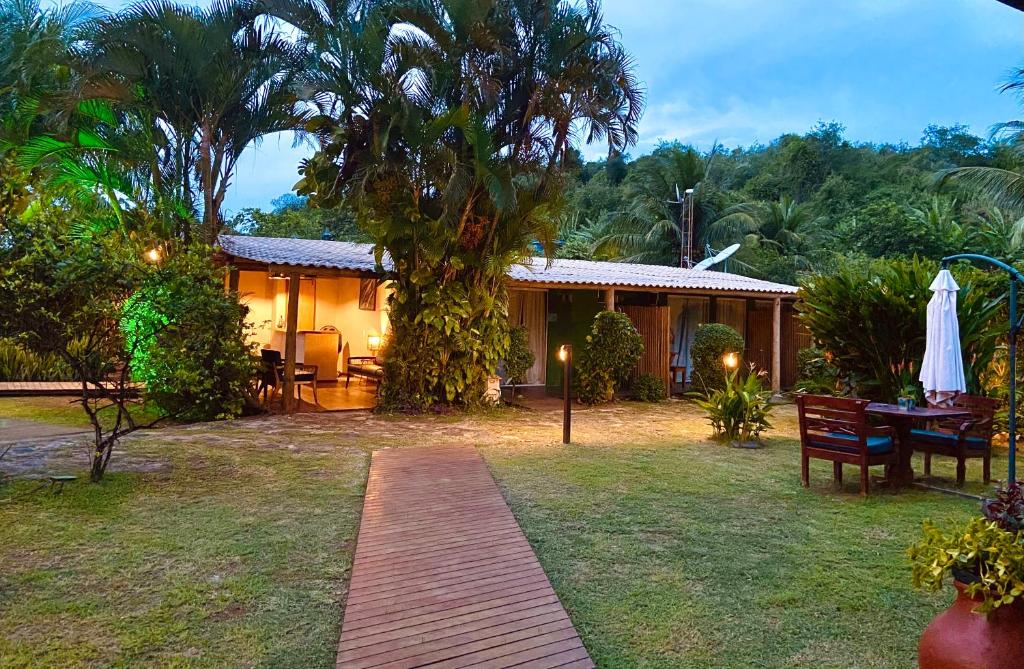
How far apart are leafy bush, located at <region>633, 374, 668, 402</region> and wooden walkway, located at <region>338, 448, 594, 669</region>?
7.64 m

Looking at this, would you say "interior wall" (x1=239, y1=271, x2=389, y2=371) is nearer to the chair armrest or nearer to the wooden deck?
the wooden deck

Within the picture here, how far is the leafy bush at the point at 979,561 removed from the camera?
2301 millimetres

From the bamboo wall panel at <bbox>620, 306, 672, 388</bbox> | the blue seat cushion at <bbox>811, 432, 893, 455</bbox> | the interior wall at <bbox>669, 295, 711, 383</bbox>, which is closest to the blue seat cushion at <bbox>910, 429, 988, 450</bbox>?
the blue seat cushion at <bbox>811, 432, 893, 455</bbox>

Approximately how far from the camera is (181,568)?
383 centimetres

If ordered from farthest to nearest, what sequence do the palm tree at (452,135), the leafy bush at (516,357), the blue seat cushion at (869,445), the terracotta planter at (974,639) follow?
the leafy bush at (516,357)
the palm tree at (452,135)
the blue seat cushion at (869,445)
the terracotta planter at (974,639)

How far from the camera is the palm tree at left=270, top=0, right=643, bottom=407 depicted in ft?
29.5

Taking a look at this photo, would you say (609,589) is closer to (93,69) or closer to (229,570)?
(229,570)

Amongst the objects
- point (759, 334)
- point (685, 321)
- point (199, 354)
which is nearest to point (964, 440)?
point (199, 354)

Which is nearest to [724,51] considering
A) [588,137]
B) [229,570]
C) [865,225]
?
[865,225]

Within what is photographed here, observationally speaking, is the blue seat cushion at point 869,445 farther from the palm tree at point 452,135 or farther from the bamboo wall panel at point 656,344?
the bamboo wall panel at point 656,344

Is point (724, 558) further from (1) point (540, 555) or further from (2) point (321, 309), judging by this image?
(2) point (321, 309)

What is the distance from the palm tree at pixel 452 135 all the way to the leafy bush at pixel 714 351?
14.1 ft

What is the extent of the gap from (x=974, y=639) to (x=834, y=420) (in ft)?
12.2

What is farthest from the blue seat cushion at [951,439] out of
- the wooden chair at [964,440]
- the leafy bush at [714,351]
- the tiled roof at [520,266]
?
the leafy bush at [714,351]
